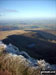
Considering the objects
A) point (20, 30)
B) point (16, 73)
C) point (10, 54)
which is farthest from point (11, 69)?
point (20, 30)

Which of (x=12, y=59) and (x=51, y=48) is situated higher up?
(x=12, y=59)

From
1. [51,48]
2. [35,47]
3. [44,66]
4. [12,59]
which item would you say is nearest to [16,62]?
[12,59]

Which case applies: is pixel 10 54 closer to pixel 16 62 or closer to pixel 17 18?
pixel 16 62

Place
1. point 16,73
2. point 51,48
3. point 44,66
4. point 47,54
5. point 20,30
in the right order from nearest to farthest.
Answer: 1. point 16,73
2. point 44,66
3. point 47,54
4. point 51,48
5. point 20,30

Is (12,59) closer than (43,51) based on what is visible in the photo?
Yes

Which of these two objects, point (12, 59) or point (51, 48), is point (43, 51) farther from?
point (12, 59)

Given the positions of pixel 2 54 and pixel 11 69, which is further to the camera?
pixel 2 54

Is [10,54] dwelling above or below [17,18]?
below

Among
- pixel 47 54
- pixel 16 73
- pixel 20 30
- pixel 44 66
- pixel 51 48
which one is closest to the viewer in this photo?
pixel 16 73

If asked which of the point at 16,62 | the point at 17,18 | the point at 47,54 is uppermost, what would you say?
the point at 17,18
